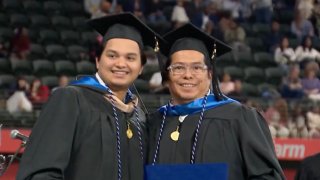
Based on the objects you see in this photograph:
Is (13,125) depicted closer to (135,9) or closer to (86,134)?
(135,9)

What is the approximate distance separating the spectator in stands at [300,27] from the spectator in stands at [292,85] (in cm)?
205

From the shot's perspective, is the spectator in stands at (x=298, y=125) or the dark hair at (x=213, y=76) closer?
the dark hair at (x=213, y=76)

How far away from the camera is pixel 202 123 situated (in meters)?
5.26

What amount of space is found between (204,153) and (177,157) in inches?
6.2

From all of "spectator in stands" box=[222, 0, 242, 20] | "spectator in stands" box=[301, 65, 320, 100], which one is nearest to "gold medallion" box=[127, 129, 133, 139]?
"spectator in stands" box=[301, 65, 320, 100]

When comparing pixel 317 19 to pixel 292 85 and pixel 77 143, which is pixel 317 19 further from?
pixel 77 143

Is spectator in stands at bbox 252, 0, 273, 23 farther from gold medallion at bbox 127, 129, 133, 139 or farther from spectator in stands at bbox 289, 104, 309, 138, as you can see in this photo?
gold medallion at bbox 127, 129, 133, 139

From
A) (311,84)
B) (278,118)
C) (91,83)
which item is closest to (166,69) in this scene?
(91,83)

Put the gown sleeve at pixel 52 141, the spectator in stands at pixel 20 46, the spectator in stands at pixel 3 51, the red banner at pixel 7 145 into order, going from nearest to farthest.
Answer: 1. the gown sleeve at pixel 52 141
2. the red banner at pixel 7 145
3. the spectator in stands at pixel 3 51
4. the spectator in stands at pixel 20 46

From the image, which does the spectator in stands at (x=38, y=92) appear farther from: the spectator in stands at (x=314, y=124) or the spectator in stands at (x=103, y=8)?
the spectator in stands at (x=314, y=124)

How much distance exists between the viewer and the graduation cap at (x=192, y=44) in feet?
17.7

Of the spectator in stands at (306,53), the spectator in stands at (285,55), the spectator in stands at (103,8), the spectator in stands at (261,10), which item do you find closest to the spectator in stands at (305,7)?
the spectator in stands at (261,10)

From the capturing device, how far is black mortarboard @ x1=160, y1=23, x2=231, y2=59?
17.8 feet

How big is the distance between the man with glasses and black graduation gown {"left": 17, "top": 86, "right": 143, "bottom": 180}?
0.29 metres
